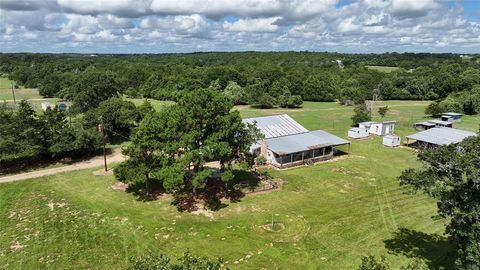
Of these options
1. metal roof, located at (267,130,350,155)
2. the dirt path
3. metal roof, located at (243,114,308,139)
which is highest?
metal roof, located at (243,114,308,139)

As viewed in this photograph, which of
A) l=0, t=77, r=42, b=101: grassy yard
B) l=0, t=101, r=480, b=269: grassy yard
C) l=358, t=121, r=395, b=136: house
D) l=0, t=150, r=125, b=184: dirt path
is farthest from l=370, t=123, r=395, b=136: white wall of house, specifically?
l=0, t=77, r=42, b=101: grassy yard

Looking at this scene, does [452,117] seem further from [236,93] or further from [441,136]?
[236,93]

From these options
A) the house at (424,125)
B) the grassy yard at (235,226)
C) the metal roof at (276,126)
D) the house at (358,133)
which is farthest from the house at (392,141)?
the grassy yard at (235,226)

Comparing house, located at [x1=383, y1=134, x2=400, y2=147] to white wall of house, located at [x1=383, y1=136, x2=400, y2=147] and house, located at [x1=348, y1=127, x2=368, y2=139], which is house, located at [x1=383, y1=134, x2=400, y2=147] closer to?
white wall of house, located at [x1=383, y1=136, x2=400, y2=147]

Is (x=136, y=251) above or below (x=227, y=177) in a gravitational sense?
below

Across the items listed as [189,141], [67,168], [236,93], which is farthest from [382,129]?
[67,168]

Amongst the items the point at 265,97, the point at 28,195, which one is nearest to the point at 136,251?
the point at 28,195

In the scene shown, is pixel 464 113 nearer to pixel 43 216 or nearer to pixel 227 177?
pixel 227 177
